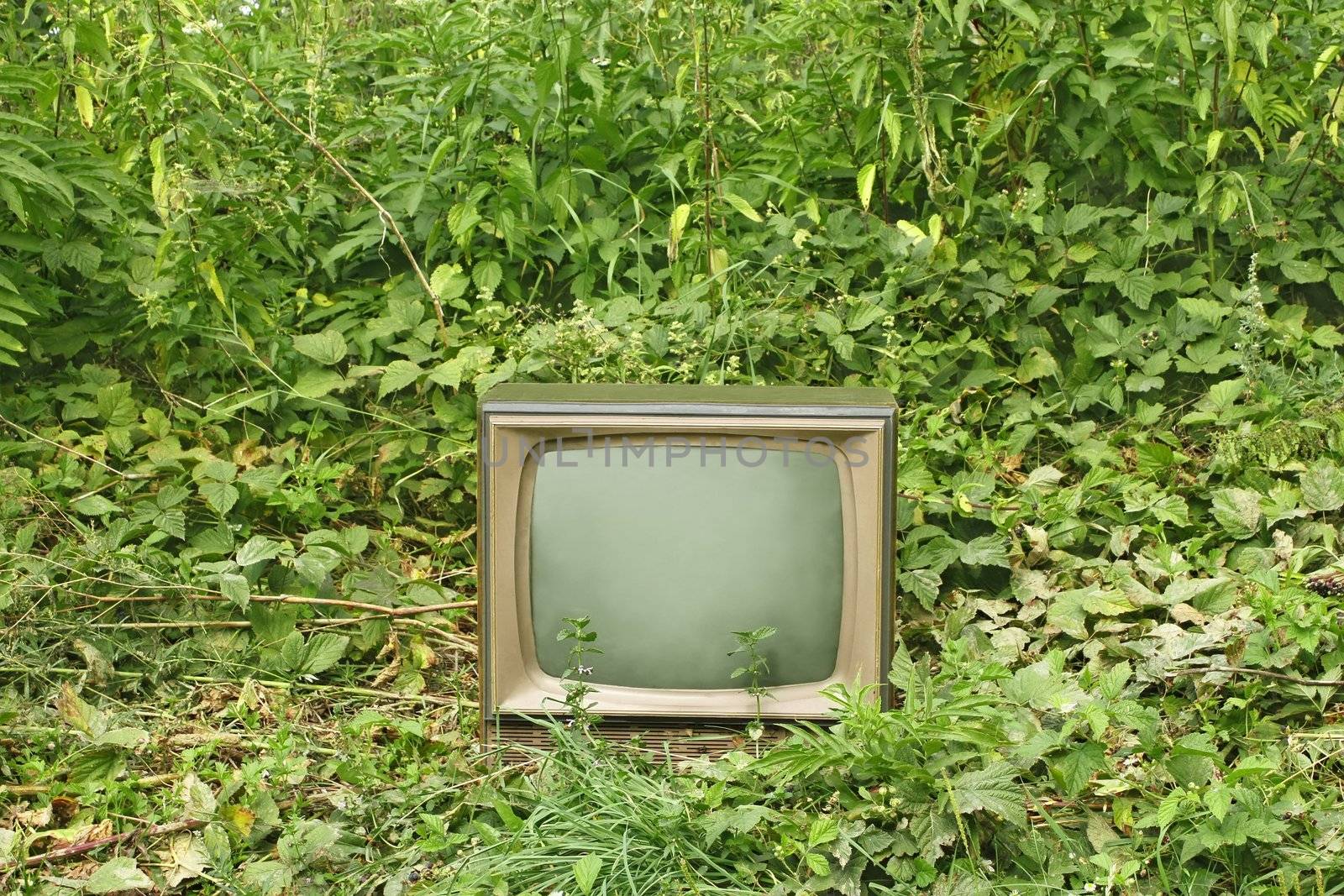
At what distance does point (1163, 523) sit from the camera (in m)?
2.71

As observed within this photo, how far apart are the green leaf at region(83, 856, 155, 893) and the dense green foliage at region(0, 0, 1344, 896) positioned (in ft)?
0.17

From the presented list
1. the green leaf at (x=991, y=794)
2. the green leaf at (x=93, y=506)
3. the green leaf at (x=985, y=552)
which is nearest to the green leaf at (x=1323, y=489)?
the green leaf at (x=985, y=552)

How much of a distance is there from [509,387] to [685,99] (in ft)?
3.93

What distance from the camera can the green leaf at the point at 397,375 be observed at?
9.71 ft

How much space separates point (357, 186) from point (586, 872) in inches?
76.3

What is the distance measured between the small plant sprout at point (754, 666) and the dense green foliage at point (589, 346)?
10 cm

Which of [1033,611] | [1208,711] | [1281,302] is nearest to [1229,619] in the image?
[1208,711]

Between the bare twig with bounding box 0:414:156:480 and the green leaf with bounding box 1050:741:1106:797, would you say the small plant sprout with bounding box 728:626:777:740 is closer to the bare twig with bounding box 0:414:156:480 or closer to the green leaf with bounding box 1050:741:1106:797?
the green leaf with bounding box 1050:741:1106:797

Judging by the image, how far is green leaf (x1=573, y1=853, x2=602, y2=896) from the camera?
1796 mm

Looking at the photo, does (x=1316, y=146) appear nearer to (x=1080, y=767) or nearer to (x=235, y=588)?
(x=1080, y=767)

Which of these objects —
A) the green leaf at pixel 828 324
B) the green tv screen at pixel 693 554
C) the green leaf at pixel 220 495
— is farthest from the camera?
the green leaf at pixel 828 324

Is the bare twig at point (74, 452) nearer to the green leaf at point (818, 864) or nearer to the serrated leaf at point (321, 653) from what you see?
the serrated leaf at point (321, 653)

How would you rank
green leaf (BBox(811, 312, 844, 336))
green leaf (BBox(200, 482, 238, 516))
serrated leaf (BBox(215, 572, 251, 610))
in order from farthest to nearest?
1. green leaf (BBox(811, 312, 844, 336))
2. green leaf (BBox(200, 482, 238, 516))
3. serrated leaf (BBox(215, 572, 251, 610))

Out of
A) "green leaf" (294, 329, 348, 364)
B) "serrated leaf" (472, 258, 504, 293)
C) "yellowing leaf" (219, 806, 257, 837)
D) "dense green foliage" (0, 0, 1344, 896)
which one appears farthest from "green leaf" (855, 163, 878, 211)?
"yellowing leaf" (219, 806, 257, 837)
